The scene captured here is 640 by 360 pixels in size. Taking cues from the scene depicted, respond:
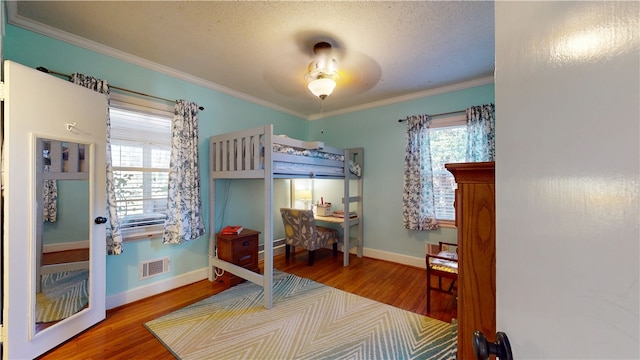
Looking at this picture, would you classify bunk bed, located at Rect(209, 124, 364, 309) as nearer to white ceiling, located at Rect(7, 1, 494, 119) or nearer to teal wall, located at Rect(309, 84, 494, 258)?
teal wall, located at Rect(309, 84, 494, 258)

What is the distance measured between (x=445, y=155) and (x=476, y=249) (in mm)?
2588

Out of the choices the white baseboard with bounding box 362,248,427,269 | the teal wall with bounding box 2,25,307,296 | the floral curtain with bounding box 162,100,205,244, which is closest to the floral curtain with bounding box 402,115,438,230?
the white baseboard with bounding box 362,248,427,269

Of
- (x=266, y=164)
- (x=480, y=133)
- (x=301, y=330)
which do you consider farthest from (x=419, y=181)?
(x=301, y=330)

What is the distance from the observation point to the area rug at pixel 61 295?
1.71m

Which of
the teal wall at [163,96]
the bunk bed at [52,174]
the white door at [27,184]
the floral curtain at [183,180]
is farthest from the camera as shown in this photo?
the floral curtain at [183,180]

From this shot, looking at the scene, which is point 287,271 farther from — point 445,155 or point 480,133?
point 480,133

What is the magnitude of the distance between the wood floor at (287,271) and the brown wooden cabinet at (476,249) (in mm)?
1431

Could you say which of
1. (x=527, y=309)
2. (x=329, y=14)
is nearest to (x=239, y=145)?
(x=329, y=14)

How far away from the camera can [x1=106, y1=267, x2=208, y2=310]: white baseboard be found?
7.58 feet

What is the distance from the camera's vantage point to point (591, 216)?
296 mm

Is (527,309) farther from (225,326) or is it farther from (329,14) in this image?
(225,326)

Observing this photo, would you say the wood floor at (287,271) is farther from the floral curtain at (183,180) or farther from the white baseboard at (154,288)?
the floral curtain at (183,180)

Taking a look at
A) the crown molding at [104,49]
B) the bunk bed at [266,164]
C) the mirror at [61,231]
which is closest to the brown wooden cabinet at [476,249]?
the bunk bed at [266,164]

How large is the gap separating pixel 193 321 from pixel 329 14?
9.05ft
